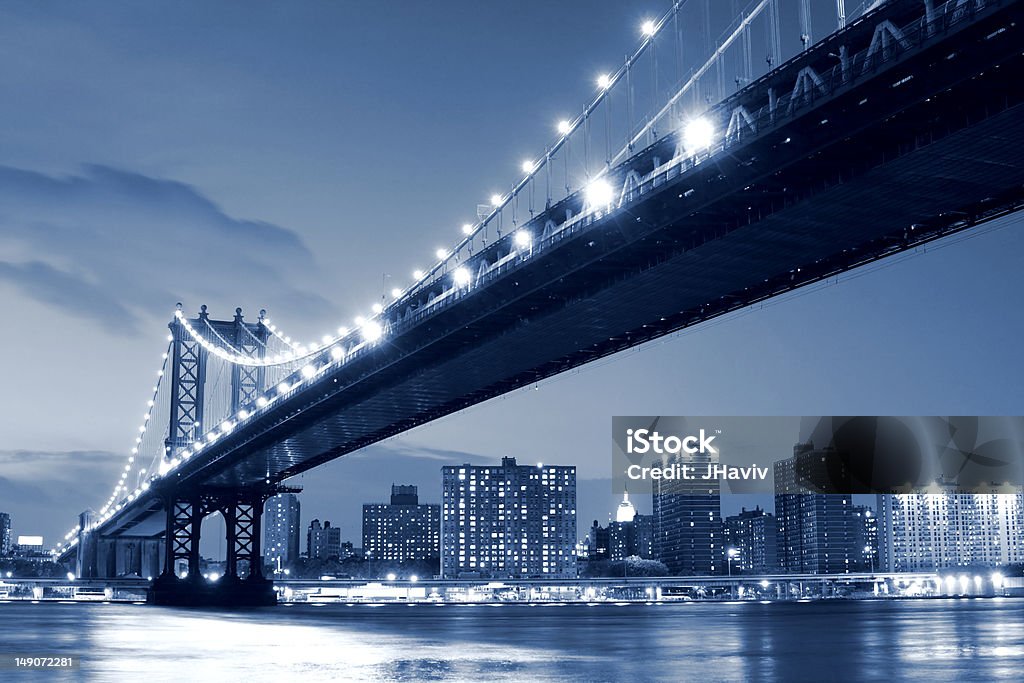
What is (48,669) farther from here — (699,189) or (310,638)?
(699,189)

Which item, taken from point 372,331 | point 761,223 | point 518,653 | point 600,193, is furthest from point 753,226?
point 372,331

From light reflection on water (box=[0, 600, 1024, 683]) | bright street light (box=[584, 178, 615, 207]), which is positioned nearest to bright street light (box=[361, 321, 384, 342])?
light reflection on water (box=[0, 600, 1024, 683])

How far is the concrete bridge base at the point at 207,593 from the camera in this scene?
78.8 metres

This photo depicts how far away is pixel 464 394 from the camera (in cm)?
5541

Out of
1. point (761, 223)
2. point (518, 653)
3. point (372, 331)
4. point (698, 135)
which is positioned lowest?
point (518, 653)

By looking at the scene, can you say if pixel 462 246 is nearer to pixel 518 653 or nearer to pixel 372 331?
pixel 372 331

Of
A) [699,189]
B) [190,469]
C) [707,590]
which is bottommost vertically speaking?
[707,590]

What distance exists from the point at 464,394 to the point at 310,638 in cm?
2371

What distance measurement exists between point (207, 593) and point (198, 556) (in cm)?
242

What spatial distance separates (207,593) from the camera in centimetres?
7981

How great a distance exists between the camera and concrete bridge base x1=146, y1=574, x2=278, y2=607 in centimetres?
7881

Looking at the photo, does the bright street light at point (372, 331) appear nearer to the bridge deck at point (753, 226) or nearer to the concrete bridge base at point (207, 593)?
the bridge deck at point (753, 226)

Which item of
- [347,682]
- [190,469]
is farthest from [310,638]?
[190,469]

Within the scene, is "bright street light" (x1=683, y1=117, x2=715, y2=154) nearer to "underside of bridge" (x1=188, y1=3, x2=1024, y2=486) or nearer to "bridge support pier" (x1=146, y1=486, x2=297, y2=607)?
"underside of bridge" (x1=188, y1=3, x2=1024, y2=486)
